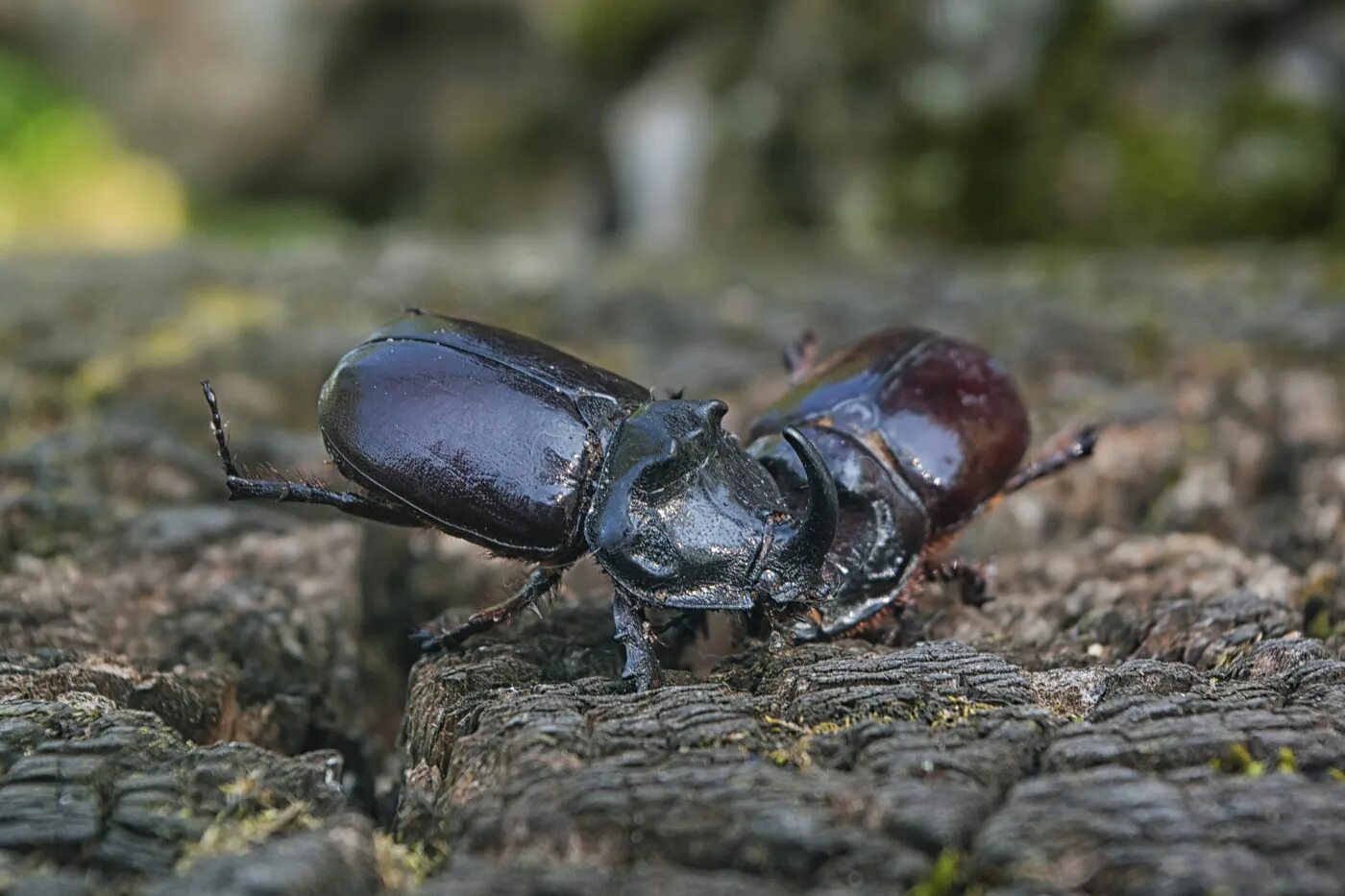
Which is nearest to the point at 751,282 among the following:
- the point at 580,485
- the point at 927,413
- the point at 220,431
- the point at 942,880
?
the point at 927,413

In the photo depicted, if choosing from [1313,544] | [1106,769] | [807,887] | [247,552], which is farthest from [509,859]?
[1313,544]

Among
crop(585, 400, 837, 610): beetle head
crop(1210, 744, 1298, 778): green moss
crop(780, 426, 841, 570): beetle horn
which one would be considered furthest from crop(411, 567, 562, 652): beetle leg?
crop(1210, 744, 1298, 778): green moss

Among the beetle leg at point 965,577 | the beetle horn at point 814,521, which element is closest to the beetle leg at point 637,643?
the beetle horn at point 814,521

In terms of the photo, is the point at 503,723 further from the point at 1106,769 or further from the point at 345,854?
the point at 1106,769

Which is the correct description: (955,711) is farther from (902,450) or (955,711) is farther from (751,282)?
(751,282)

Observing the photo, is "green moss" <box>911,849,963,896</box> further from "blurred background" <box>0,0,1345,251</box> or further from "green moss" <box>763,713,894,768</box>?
"blurred background" <box>0,0,1345,251</box>

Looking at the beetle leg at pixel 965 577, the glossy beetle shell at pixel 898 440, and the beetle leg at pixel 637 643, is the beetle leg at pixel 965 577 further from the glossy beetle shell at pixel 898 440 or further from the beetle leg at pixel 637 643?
the beetle leg at pixel 637 643
